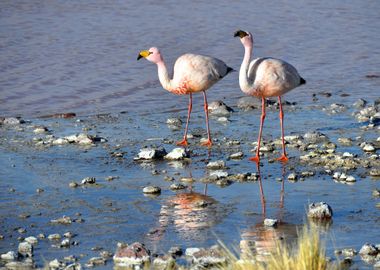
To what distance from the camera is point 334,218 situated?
9625mm

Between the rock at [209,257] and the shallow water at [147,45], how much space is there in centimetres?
804

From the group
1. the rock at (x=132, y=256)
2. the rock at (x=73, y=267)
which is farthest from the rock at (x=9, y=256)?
the rock at (x=132, y=256)

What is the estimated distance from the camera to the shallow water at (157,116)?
948 cm

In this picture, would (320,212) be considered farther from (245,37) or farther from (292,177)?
(245,37)

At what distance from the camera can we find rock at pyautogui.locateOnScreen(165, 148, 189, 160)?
40.5 feet

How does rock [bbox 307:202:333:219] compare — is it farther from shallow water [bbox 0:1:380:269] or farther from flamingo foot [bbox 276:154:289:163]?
flamingo foot [bbox 276:154:289:163]

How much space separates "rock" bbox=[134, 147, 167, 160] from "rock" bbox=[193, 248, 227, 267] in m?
4.03

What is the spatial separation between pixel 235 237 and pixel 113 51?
12.6 meters

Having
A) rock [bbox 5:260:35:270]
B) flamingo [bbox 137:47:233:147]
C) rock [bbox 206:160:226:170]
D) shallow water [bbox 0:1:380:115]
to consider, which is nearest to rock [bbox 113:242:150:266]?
rock [bbox 5:260:35:270]

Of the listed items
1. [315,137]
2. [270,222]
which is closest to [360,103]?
[315,137]

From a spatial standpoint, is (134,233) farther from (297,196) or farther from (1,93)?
(1,93)

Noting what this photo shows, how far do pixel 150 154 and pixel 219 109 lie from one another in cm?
337

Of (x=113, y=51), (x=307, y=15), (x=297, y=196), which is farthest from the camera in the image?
(x=307, y=15)

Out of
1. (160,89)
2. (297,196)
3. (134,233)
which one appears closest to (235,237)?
(134,233)
